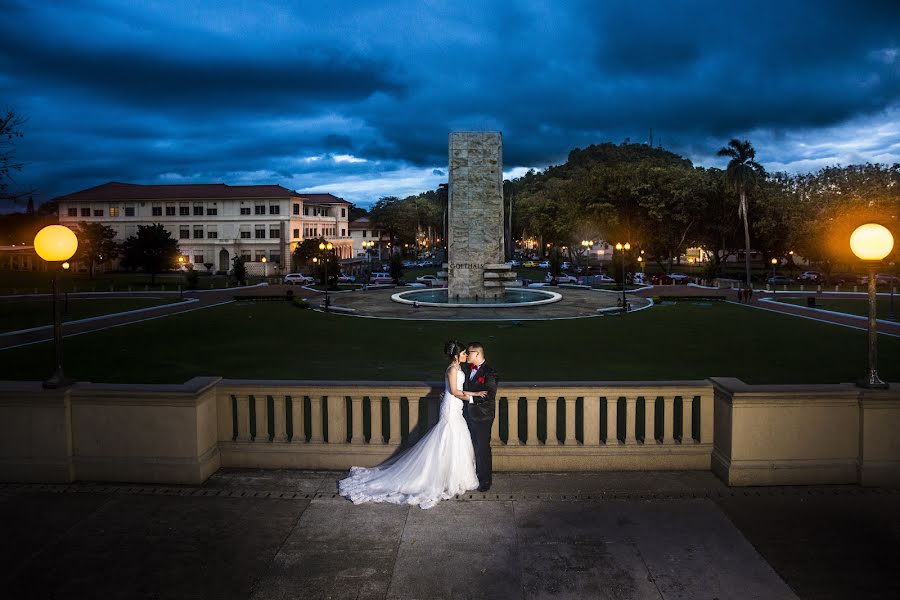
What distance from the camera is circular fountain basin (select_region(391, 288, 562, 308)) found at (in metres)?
44.0

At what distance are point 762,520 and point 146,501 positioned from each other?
6990 mm

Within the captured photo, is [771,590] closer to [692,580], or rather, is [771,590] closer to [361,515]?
[692,580]

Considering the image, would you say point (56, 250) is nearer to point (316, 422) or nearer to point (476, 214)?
point (316, 422)

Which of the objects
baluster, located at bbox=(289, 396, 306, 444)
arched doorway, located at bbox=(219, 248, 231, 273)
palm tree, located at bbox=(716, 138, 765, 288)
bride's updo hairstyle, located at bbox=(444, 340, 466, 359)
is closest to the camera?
bride's updo hairstyle, located at bbox=(444, 340, 466, 359)

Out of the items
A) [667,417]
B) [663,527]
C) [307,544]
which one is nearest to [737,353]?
[667,417]

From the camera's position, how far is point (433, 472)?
8055 mm

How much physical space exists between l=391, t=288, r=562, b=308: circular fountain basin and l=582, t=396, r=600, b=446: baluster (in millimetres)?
34027

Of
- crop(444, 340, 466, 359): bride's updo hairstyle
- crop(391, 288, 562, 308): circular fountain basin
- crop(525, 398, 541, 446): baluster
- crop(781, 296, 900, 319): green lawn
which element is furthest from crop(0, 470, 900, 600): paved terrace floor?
crop(781, 296, 900, 319): green lawn

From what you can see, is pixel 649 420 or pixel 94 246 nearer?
pixel 649 420

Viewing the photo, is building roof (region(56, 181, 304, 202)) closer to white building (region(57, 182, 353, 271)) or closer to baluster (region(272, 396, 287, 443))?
white building (region(57, 182, 353, 271))

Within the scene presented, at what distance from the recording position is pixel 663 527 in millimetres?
7137

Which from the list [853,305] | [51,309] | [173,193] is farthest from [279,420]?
[173,193]

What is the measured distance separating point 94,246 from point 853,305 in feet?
266

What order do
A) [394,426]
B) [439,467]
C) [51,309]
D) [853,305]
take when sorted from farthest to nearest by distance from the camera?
[853,305] < [51,309] < [394,426] < [439,467]
